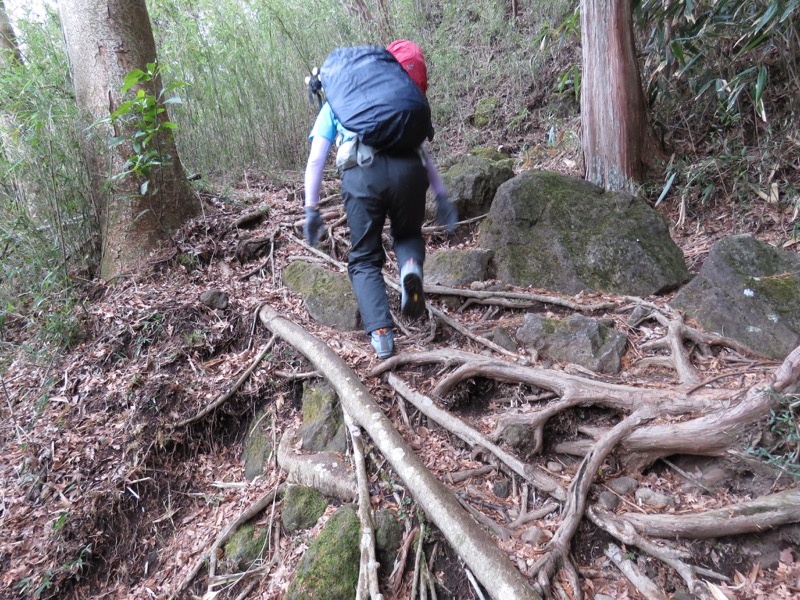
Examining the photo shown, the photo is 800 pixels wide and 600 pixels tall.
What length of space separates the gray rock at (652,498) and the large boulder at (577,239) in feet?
5.34

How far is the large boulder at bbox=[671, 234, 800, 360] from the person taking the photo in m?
2.50

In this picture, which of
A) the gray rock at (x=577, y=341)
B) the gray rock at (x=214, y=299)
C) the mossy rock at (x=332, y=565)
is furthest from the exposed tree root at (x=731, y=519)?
the gray rock at (x=214, y=299)

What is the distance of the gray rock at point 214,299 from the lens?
3.73m

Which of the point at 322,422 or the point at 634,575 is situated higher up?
the point at 322,422

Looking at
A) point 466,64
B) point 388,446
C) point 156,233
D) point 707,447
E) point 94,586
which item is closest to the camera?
point 707,447

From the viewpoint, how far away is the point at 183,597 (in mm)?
2373

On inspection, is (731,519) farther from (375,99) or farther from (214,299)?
(214,299)

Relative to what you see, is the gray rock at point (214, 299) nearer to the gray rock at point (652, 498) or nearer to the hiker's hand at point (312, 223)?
the hiker's hand at point (312, 223)

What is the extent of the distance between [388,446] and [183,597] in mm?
1279

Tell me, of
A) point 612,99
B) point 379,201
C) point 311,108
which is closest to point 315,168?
point 379,201

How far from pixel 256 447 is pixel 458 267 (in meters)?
1.95

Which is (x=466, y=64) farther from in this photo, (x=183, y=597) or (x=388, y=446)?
(x=183, y=597)

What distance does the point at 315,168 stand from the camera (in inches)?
109

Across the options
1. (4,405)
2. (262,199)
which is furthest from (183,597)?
(262,199)
